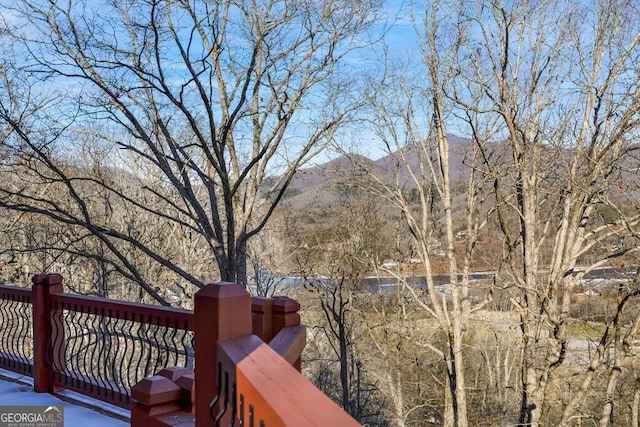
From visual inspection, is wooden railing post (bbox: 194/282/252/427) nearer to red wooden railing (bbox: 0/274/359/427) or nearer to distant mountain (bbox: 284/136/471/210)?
red wooden railing (bbox: 0/274/359/427)

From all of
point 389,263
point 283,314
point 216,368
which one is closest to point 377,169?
point 389,263

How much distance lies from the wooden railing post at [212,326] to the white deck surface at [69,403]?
304cm

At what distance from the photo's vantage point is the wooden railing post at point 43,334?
225 inches

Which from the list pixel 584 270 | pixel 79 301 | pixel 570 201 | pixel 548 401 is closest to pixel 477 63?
pixel 570 201

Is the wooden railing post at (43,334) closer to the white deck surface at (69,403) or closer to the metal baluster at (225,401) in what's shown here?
the white deck surface at (69,403)

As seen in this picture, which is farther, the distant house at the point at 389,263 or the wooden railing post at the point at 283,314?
the distant house at the point at 389,263

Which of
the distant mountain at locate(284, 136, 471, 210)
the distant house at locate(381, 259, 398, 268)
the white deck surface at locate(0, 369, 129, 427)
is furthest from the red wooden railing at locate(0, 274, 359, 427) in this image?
the distant house at locate(381, 259, 398, 268)

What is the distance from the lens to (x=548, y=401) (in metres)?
15.0

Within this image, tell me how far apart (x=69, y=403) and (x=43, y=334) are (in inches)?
34.0

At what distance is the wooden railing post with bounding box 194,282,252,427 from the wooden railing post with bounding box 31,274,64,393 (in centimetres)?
432

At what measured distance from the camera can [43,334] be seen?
228 inches

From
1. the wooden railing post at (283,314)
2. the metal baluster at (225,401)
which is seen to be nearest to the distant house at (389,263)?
the wooden railing post at (283,314)

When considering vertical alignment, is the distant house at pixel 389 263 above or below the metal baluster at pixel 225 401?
below

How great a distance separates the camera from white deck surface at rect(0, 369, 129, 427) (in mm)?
4812
